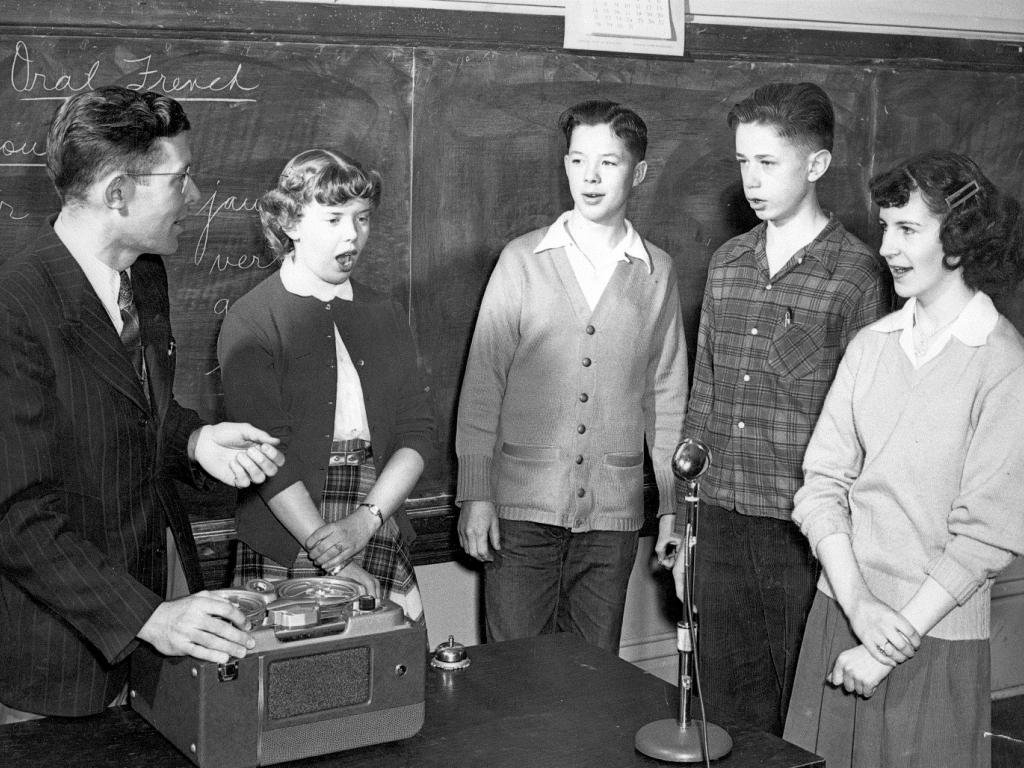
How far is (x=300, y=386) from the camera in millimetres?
2584

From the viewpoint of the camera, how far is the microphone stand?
173 cm

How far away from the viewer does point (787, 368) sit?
2854mm

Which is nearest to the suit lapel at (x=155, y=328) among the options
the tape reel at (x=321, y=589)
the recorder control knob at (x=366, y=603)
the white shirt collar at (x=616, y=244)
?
the tape reel at (x=321, y=589)

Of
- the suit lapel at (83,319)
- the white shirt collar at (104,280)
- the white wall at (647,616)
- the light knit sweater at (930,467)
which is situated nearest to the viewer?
the suit lapel at (83,319)

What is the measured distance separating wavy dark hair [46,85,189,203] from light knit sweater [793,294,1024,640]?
145cm

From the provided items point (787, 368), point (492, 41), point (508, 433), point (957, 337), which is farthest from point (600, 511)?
point (492, 41)

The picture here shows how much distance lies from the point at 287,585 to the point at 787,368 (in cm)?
146

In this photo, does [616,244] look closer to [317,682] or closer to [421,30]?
[421,30]

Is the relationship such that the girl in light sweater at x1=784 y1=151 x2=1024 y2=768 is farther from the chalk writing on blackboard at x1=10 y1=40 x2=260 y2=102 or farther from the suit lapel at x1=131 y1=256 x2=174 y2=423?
the chalk writing on blackboard at x1=10 y1=40 x2=260 y2=102

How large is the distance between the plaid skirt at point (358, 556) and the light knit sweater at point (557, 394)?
33 centimetres

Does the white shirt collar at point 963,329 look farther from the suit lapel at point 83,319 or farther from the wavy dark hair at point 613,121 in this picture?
the suit lapel at point 83,319

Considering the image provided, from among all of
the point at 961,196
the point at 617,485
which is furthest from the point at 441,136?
the point at 961,196

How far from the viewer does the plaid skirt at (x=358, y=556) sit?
8.56 feet

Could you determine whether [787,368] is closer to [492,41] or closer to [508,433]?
[508,433]
